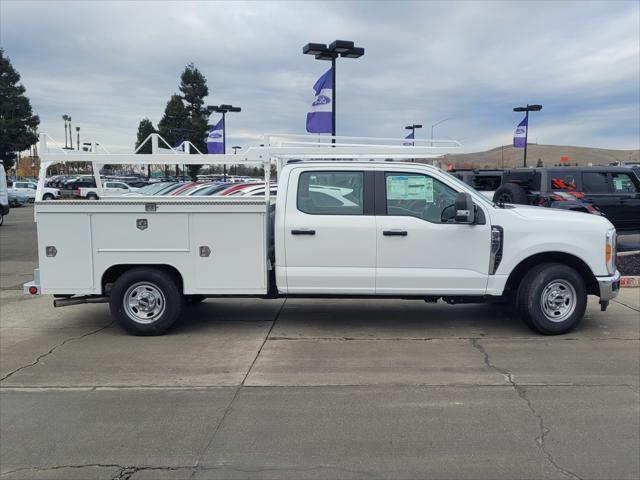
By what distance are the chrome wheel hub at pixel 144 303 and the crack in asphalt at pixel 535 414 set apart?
371 centimetres

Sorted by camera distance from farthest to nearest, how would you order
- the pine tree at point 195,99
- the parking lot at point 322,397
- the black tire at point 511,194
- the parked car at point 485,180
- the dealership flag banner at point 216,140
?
the pine tree at point 195,99 < the dealership flag banner at point 216,140 < the parked car at point 485,180 < the black tire at point 511,194 < the parking lot at point 322,397

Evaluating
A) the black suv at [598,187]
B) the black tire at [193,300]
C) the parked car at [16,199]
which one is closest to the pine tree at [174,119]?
the parked car at [16,199]

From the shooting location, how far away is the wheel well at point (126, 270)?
→ 6762 millimetres

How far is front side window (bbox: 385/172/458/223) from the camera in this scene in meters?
6.55

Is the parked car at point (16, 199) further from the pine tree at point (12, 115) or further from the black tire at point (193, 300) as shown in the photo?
the black tire at point (193, 300)

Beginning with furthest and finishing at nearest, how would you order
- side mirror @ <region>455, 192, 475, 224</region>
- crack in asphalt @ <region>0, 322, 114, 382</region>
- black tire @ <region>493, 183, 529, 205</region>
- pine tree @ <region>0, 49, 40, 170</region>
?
1. pine tree @ <region>0, 49, 40, 170</region>
2. black tire @ <region>493, 183, 529, 205</region>
3. side mirror @ <region>455, 192, 475, 224</region>
4. crack in asphalt @ <region>0, 322, 114, 382</region>

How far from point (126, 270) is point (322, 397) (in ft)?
10.7

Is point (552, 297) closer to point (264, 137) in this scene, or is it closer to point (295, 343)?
point (295, 343)

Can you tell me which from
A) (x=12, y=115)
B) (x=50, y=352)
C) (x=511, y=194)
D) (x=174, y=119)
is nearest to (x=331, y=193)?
(x=50, y=352)

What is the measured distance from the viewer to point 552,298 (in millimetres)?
6617

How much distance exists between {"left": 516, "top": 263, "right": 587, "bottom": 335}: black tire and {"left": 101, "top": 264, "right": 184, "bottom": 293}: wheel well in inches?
160

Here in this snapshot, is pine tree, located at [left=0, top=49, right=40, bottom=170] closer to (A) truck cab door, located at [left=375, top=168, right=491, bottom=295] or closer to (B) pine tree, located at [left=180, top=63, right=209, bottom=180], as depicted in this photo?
(B) pine tree, located at [left=180, top=63, right=209, bottom=180]

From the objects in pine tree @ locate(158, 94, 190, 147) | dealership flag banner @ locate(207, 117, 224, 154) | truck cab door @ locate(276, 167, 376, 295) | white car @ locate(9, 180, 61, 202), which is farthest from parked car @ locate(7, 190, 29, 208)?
truck cab door @ locate(276, 167, 376, 295)

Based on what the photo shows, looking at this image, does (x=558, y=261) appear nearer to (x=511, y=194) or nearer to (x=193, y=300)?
(x=511, y=194)
